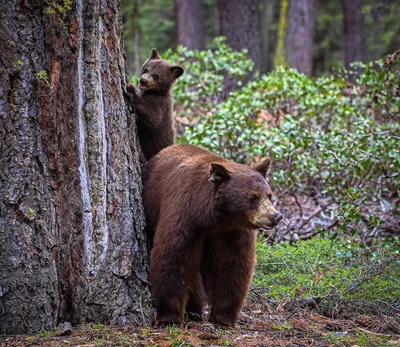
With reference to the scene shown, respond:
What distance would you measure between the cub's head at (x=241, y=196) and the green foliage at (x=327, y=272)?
1597mm

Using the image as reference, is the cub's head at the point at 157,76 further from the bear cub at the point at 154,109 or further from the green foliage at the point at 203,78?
the green foliage at the point at 203,78

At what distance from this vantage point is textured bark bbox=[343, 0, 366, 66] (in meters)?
23.7

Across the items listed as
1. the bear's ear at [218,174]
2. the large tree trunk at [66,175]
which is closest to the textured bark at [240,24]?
the large tree trunk at [66,175]

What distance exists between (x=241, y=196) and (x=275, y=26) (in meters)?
25.3

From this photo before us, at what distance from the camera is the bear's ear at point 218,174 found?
4.78 m

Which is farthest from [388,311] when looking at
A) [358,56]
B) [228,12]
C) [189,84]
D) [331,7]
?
[331,7]

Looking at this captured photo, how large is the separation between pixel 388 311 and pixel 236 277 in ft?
5.32

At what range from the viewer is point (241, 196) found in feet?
15.6

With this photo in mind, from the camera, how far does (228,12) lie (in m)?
17.9

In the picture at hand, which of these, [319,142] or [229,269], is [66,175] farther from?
[319,142]

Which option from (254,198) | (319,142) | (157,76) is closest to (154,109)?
(157,76)

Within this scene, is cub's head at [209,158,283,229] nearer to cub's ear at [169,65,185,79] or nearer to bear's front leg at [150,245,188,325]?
bear's front leg at [150,245,188,325]

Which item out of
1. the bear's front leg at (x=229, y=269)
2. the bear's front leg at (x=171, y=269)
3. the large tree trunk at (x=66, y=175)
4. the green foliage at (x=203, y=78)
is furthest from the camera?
the green foliage at (x=203, y=78)

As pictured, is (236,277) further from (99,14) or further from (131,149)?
(99,14)
